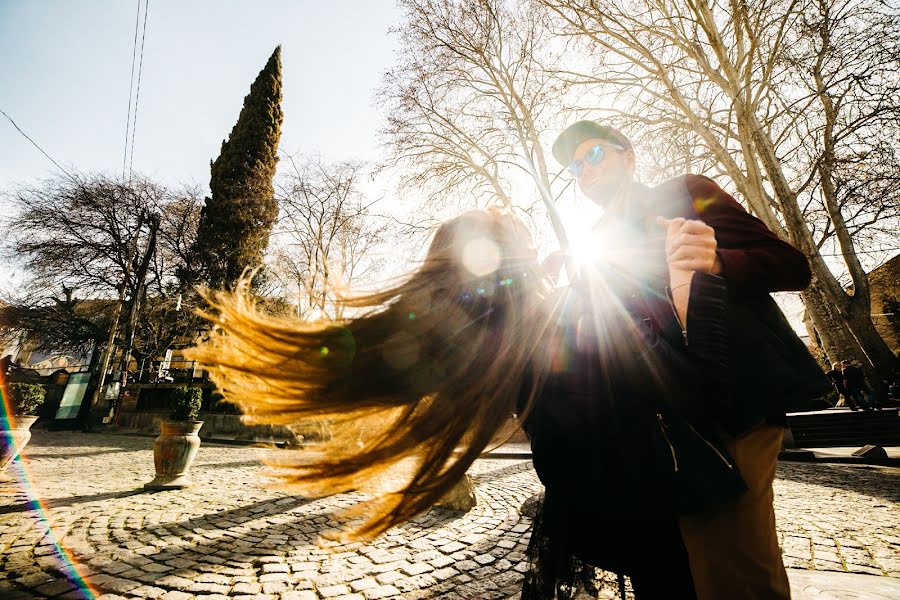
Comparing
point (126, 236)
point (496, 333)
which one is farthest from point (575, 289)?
point (126, 236)

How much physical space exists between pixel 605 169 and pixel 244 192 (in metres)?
23.9

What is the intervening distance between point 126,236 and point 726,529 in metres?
25.9

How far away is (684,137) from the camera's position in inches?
452

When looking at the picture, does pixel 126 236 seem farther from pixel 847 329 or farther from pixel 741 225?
pixel 847 329

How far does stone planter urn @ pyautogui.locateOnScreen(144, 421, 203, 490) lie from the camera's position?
632 centimetres

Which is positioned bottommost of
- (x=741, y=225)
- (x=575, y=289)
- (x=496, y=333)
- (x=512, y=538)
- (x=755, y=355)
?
(x=512, y=538)

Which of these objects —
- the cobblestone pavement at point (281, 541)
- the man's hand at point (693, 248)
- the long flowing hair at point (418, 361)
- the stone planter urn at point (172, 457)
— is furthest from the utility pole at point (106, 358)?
the man's hand at point (693, 248)

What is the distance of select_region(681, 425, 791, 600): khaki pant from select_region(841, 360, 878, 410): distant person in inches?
607

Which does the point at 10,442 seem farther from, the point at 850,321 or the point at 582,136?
the point at 850,321

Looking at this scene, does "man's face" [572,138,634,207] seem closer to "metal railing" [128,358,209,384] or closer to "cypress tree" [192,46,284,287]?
"metal railing" [128,358,209,384]

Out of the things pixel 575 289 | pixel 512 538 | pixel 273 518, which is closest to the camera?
pixel 575 289

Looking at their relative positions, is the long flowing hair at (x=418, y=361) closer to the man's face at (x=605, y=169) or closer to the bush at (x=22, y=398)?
the man's face at (x=605, y=169)

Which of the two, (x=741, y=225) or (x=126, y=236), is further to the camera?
(x=126, y=236)

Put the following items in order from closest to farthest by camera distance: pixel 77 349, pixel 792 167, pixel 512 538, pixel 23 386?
pixel 512 538 → pixel 23 386 → pixel 792 167 → pixel 77 349
